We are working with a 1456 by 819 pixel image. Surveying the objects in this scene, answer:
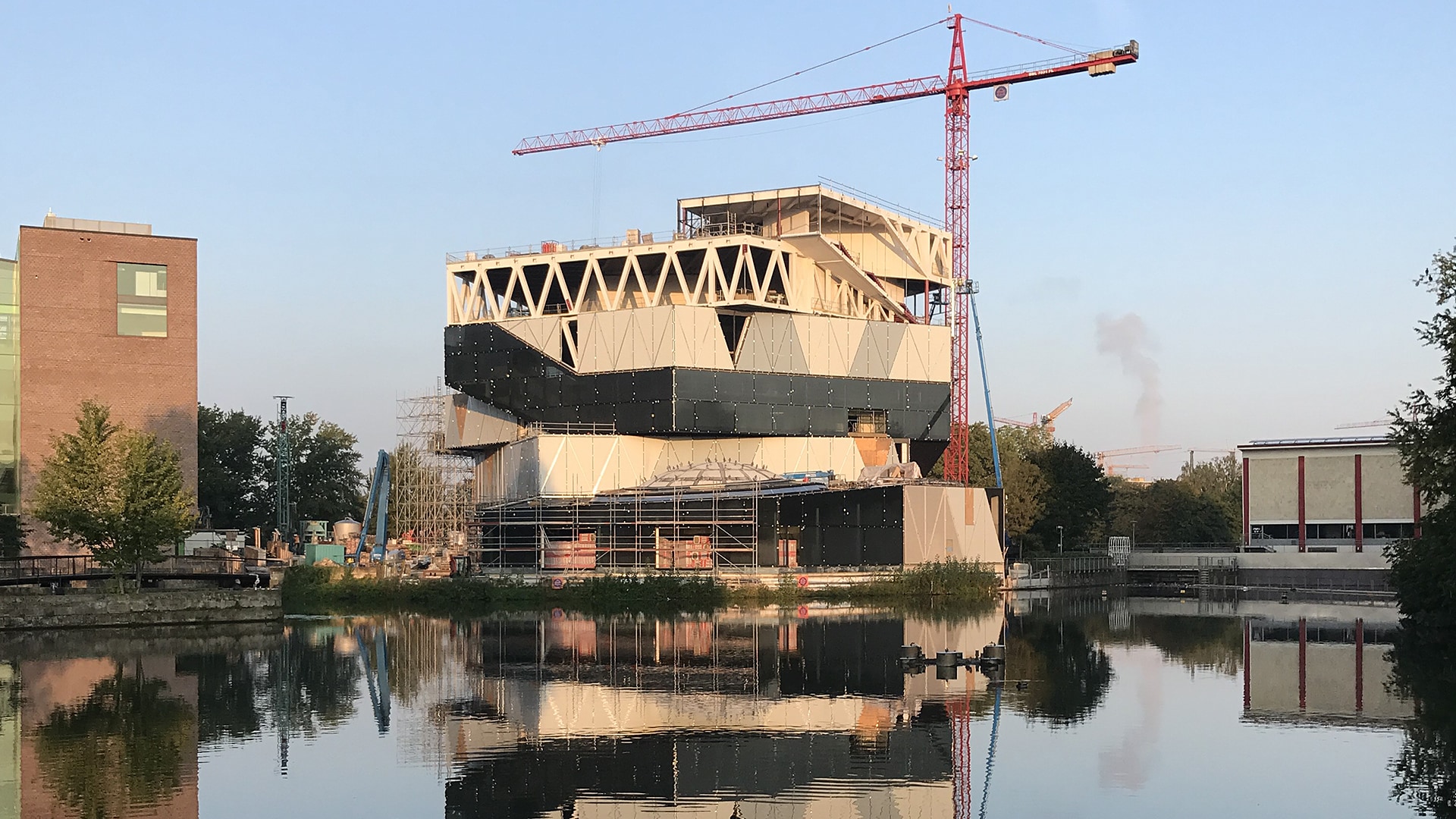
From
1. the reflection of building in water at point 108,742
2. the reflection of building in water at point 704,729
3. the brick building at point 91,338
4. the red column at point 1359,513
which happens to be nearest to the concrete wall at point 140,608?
the reflection of building in water at point 108,742

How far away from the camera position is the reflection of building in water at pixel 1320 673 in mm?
33156

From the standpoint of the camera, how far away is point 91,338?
2975 inches

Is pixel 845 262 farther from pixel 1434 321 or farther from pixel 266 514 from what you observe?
pixel 266 514

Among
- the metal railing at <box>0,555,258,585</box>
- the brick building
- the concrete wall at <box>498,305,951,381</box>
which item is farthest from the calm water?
the concrete wall at <box>498,305,951,381</box>

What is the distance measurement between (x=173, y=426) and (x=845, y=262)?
39.8 meters

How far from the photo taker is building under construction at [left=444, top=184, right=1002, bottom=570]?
80750 mm

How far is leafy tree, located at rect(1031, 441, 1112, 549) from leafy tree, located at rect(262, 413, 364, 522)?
5821 cm

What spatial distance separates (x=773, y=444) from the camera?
9219 cm

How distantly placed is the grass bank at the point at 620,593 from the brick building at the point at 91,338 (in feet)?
28.7

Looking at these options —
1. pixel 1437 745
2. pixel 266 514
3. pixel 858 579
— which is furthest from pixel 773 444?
pixel 1437 745

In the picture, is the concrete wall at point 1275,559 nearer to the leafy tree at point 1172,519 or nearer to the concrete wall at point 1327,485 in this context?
the concrete wall at point 1327,485

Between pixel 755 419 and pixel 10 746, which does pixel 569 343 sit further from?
pixel 10 746

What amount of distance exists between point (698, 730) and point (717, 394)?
6052cm

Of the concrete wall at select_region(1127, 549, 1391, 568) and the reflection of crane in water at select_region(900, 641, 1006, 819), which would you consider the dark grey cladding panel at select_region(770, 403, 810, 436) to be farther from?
the reflection of crane in water at select_region(900, 641, 1006, 819)
